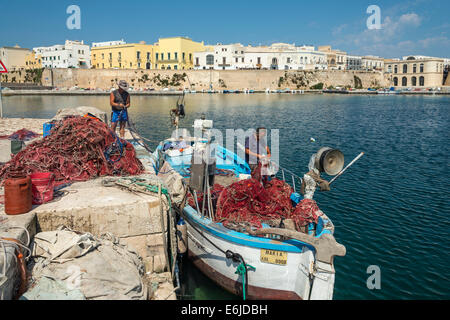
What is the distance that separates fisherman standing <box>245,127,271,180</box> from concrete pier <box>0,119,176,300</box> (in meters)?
2.60

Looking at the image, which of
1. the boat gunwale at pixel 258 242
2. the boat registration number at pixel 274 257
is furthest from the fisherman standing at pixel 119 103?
the boat registration number at pixel 274 257

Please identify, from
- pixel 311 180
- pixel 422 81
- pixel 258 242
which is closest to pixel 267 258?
pixel 258 242

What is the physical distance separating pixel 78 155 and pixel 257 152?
4.13 metres

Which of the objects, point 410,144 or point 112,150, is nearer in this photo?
point 112,150

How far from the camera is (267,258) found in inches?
235

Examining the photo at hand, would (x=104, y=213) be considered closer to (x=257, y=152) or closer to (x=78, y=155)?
(x=78, y=155)

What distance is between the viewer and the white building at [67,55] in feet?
319

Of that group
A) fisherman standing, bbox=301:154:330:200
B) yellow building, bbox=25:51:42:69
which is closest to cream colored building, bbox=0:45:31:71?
yellow building, bbox=25:51:42:69

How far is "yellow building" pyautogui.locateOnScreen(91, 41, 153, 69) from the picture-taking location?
316 ft

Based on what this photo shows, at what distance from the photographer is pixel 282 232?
566 cm

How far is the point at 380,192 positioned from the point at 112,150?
982 centimetres

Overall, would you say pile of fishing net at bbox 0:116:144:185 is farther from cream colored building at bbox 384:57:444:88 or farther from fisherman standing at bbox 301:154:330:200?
cream colored building at bbox 384:57:444:88
